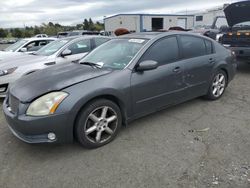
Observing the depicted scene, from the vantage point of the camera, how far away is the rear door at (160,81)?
3646 millimetres

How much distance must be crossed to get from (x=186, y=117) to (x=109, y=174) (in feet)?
6.71

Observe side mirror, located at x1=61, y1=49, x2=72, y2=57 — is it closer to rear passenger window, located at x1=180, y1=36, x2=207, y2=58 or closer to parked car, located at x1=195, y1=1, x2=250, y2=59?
rear passenger window, located at x1=180, y1=36, x2=207, y2=58

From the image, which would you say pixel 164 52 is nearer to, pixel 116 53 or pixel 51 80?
pixel 116 53

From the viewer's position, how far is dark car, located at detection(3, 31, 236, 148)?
2.96 m

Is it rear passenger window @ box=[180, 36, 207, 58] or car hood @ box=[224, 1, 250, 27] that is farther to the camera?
car hood @ box=[224, 1, 250, 27]

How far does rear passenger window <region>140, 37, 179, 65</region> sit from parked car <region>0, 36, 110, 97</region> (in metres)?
2.10

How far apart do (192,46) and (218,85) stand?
1147 mm

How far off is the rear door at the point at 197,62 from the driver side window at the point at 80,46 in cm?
332

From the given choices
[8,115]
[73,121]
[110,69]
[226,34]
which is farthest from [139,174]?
[226,34]

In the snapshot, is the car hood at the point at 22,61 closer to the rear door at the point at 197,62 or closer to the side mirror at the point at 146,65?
the side mirror at the point at 146,65

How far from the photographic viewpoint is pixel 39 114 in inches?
114

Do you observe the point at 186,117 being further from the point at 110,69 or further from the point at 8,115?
the point at 8,115

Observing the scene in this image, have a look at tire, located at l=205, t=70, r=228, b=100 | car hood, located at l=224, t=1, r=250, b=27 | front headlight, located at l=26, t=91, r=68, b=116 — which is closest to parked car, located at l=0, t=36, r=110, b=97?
front headlight, located at l=26, t=91, r=68, b=116

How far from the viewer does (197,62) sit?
4.47m
